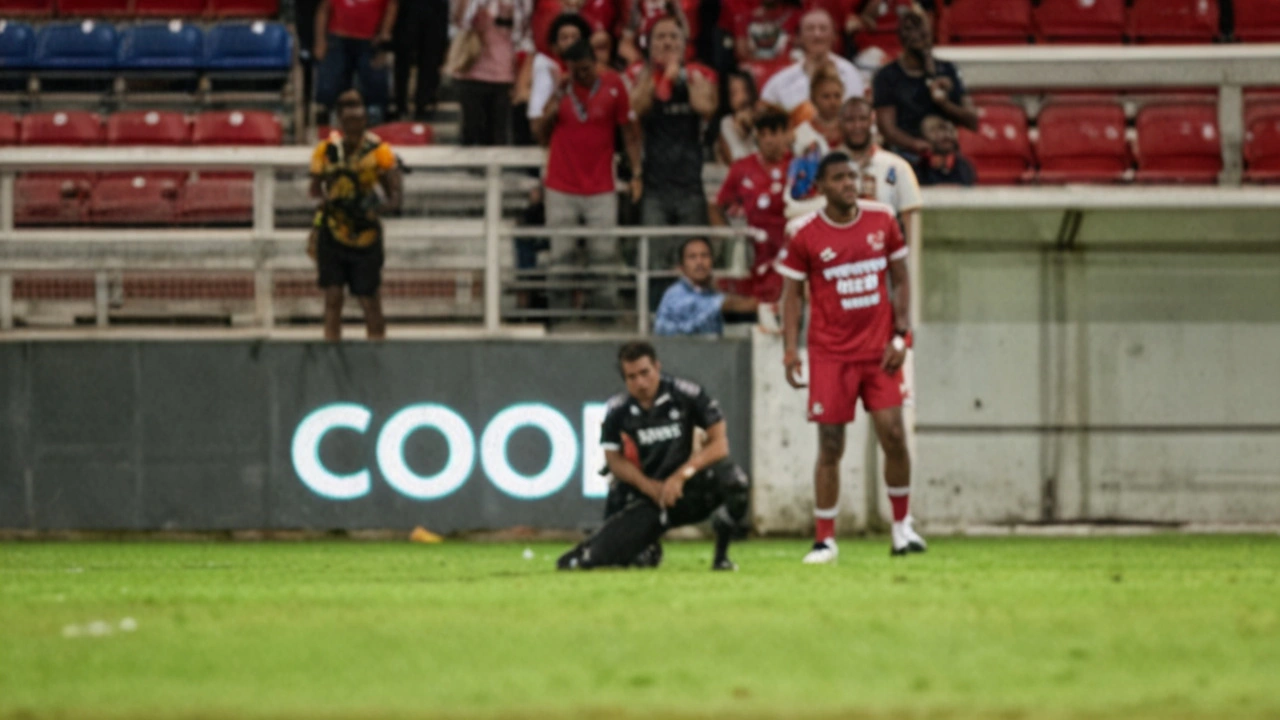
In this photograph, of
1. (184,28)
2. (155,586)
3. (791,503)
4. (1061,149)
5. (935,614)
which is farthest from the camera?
(184,28)

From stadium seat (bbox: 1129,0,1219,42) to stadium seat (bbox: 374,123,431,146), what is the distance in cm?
643

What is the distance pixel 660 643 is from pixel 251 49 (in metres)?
14.7

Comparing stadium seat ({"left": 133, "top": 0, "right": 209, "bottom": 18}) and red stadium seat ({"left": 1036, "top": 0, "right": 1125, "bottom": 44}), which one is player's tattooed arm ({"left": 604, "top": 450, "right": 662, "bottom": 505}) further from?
stadium seat ({"left": 133, "top": 0, "right": 209, "bottom": 18})

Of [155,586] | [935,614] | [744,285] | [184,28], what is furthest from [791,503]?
[184,28]

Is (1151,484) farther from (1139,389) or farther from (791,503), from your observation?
(791,503)

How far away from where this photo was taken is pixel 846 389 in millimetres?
10805

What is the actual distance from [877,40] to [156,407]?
7012 millimetres

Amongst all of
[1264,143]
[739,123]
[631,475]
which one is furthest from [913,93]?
[631,475]

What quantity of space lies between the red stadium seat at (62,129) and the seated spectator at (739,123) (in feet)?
20.8

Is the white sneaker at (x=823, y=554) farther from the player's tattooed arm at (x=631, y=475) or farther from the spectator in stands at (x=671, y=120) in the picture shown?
the spectator in stands at (x=671, y=120)

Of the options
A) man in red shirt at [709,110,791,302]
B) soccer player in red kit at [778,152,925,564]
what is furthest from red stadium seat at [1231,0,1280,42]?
soccer player in red kit at [778,152,925,564]

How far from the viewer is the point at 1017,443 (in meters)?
14.9

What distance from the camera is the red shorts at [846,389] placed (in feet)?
35.3

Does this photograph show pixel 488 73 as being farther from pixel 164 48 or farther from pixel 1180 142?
pixel 1180 142
